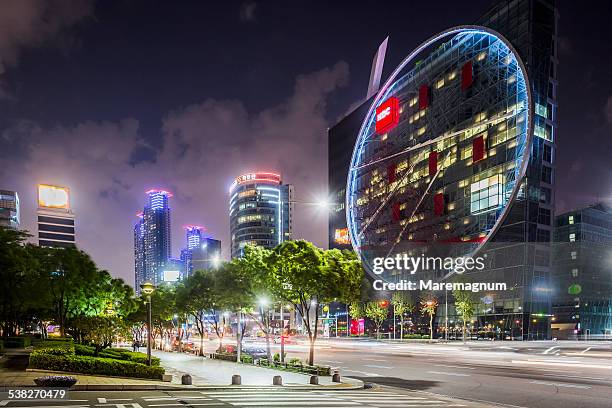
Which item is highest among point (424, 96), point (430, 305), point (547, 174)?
point (424, 96)

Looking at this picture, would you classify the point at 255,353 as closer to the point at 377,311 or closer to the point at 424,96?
the point at 377,311

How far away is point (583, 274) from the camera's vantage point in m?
110

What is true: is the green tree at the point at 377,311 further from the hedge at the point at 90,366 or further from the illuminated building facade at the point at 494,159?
the hedge at the point at 90,366

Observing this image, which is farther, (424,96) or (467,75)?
(424,96)

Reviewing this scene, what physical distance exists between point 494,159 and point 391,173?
3557 cm

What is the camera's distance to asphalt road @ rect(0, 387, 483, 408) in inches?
762

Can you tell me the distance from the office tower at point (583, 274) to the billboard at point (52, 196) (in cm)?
17280

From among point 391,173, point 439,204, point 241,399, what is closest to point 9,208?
point 391,173

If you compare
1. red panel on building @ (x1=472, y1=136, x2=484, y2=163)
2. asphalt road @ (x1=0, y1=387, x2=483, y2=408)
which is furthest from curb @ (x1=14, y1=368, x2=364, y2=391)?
red panel on building @ (x1=472, y1=136, x2=484, y2=163)

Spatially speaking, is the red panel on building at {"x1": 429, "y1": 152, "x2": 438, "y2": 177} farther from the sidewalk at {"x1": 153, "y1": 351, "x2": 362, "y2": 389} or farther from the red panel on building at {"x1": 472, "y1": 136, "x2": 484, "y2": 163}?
the sidewalk at {"x1": 153, "y1": 351, "x2": 362, "y2": 389}

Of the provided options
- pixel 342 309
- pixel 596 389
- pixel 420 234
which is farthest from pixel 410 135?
pixel 596 389

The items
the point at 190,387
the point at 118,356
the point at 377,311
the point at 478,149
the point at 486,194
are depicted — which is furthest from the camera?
the point at 377,311

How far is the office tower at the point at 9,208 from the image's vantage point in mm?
184750

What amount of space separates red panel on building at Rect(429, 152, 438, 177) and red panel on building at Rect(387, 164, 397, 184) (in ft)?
49.6
